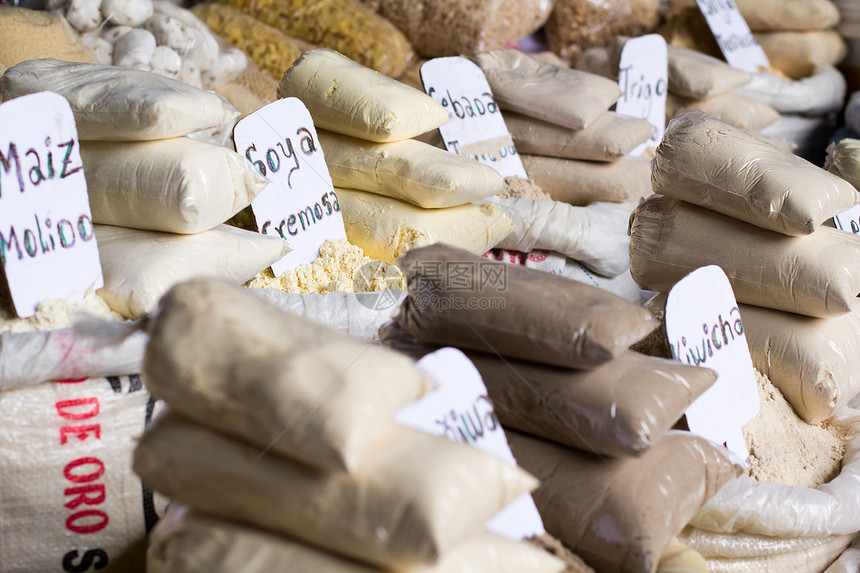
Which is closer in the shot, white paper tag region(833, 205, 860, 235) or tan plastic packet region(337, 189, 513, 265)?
tan plastic packet region(337, 189, 513, 265)

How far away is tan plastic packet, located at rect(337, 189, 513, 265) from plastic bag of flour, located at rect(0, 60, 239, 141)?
0.41m

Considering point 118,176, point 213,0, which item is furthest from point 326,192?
point 213,0

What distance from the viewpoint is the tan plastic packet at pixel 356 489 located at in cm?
77

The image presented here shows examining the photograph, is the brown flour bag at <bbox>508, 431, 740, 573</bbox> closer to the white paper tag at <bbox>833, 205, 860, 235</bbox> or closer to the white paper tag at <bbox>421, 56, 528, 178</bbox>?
the white paper tag at <bbox>833, 205, 860, 235</bbox>

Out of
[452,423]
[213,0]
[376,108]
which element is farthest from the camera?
[213,0]

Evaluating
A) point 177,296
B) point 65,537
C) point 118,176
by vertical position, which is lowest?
point 65,537

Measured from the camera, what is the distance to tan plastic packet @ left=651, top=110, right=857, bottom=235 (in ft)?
4.82

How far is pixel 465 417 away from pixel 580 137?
137cm

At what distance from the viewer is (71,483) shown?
1.12 metres

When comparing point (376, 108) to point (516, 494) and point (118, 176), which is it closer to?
point (118, 176)

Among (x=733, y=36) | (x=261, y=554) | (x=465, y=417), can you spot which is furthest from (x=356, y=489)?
(x=733, y=36)

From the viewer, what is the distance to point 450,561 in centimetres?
85

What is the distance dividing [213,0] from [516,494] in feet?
7.78

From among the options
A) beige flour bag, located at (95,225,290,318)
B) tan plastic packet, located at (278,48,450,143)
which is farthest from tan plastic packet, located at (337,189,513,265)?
beige flour bag, located at (95,225,290,318)
